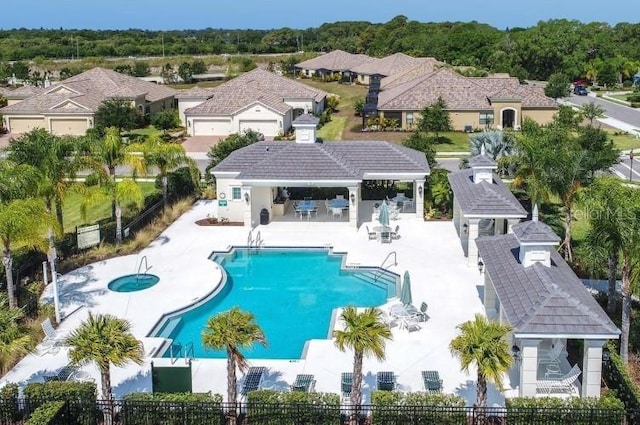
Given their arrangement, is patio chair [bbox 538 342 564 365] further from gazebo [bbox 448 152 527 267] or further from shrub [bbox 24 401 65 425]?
shrub [bbox 24 401 65 425]

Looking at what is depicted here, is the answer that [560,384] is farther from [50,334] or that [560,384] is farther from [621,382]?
[50,334]

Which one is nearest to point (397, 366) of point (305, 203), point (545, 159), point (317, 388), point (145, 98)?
point (317, 388)

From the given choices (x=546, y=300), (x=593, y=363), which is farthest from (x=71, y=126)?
(x=593, y=363)

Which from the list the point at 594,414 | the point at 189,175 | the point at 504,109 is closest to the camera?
the point at 594,414

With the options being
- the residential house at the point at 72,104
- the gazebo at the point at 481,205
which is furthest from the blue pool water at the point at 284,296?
the residential house at the point at 72,104

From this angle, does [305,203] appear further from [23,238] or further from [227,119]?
[227,119]

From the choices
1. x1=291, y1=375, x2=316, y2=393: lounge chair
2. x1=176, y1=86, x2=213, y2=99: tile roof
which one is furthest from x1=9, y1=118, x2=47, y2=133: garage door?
x1=291, y1=375, x2=316, y2=393: lounge chair

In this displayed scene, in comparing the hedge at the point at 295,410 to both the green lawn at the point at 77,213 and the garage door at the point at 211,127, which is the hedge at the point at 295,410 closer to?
the green lawn at the point at 77,213
